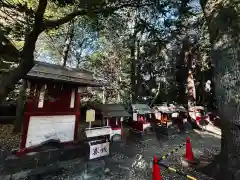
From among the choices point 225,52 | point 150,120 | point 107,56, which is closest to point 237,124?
point 225,52

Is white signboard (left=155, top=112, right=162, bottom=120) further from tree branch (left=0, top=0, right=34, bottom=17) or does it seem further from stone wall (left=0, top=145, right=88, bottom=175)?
tree branch (left=0, top=0, right=34, bottom=17)

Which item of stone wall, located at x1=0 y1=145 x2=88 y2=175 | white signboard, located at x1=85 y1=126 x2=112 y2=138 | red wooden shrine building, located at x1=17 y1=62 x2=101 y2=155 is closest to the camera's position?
stone wall, located at x1=0 y1=145 x2=88 y2=175

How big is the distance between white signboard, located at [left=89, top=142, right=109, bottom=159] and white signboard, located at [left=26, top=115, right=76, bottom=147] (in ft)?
5.19

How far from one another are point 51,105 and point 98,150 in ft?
8.41

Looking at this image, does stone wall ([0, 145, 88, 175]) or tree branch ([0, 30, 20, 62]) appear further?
stone wall ([0, 145, 88, 175])

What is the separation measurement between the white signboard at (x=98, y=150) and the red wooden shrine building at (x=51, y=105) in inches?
61.5

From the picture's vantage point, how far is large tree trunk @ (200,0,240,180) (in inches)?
157

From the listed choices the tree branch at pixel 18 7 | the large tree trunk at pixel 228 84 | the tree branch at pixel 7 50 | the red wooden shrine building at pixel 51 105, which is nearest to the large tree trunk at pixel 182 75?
the large tree trunk at pixel 228 84

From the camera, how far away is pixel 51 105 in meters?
6.12

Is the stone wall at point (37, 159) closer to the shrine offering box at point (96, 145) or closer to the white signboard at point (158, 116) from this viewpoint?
the shrine offering box at point (96, 145)

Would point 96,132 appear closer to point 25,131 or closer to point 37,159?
point 37,159

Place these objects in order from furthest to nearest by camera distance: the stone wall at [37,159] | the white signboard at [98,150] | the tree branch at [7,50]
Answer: the white signboard at [98,150] → the stone wall at [37,159] → the tree branch at [7,50]

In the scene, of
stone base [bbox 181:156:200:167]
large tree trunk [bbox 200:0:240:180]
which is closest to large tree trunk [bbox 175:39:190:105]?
large tree trunk [bbox 200:0:240:180]

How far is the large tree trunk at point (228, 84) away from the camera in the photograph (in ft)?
13.1
